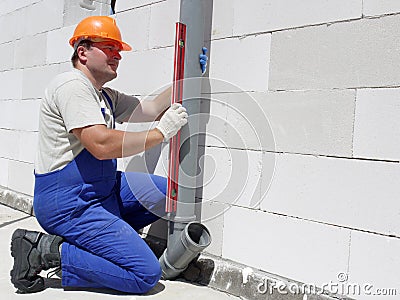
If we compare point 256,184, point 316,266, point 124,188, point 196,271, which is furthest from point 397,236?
point 124,188

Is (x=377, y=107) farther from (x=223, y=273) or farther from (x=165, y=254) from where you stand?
(x=165, y=254)

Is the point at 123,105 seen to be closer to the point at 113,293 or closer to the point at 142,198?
the point at 142,198

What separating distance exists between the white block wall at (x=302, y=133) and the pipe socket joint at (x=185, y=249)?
4.0 inches

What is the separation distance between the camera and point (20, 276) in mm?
2234

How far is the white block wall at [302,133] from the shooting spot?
1.83 metres

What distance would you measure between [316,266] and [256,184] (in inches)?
18.6

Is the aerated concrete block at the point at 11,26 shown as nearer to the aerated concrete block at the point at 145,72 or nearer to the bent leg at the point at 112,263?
the aerated concrete block at the point at 145,72

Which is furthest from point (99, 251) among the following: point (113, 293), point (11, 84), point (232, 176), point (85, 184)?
point (11, 84)

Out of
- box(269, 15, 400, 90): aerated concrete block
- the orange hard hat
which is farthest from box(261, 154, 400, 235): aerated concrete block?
the orange hard hat

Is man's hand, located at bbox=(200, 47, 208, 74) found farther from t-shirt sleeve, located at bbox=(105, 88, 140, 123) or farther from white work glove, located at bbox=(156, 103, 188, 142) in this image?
t-shirt sleeve, located at bbox=(105, 88, 140, 123)

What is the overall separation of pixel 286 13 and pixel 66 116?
1117 mm

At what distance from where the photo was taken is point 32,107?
405 cm

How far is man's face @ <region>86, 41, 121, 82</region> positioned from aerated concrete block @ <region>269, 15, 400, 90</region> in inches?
32.0

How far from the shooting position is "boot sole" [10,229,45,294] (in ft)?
7.34
